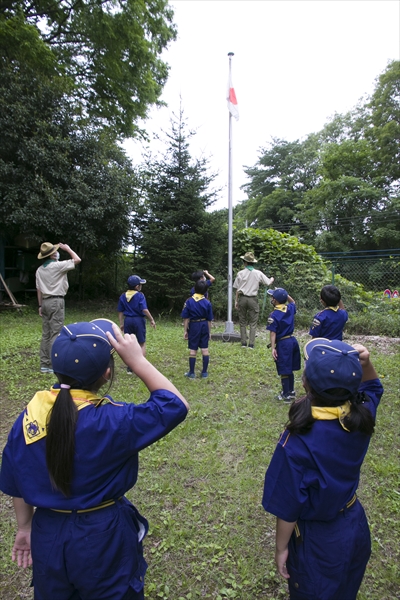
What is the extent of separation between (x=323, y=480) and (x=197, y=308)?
14.4 ft

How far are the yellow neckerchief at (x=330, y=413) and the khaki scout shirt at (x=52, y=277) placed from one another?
4911 millimetres

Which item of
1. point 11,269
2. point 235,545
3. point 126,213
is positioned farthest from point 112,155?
point 235,545

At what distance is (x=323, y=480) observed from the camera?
1499 millimetres

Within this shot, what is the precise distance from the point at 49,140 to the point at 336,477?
11838 mm


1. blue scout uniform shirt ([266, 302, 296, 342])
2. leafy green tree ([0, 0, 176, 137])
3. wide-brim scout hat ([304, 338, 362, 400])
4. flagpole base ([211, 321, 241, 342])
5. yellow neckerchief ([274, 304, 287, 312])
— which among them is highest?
leafy green tree ([0, 0, 176, 137])

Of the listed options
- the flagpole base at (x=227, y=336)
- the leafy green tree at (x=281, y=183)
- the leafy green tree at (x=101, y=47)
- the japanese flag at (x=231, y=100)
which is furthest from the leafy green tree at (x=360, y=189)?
the flagpole base at (x=227, y=336)

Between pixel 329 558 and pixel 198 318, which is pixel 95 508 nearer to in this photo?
pixel 329 558

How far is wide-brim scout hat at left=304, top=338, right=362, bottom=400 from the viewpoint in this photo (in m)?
1.52

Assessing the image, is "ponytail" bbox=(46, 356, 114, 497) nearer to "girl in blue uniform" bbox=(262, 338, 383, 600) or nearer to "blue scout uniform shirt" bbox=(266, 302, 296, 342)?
"girl in blue uniform" bbox=(262, 338, 383, 600)

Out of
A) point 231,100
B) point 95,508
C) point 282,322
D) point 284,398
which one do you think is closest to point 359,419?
point 95,508

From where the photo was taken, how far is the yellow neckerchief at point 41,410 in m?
1.38

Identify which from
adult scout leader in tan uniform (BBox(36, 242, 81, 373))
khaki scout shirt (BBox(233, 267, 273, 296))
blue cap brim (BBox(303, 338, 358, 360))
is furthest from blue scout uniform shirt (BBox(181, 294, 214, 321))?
blue cap brim (BBox(303, 338, 358, 360))

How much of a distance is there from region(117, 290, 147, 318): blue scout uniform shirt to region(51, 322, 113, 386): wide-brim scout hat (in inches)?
175

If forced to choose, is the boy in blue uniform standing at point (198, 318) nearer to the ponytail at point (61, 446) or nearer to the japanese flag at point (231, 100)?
the ponytail at point (61, 446)
